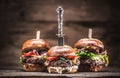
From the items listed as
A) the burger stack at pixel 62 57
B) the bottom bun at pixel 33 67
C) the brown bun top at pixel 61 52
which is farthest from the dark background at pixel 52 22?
the brown bun top at pixel 61 52

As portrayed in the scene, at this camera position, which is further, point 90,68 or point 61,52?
point 90,68

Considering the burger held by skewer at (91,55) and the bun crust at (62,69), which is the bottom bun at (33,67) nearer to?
the bun crust at (62,69)

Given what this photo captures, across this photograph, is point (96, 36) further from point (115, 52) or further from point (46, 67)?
point (46, 67)

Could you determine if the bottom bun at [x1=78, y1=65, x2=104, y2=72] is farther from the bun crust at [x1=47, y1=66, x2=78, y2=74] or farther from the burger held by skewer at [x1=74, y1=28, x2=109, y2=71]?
the bun crust at [x1=47, y1=66, x2=78, y2=74]

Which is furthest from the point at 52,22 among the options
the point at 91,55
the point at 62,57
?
the point at 62,57

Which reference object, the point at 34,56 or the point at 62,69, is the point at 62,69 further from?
the point at 34,56

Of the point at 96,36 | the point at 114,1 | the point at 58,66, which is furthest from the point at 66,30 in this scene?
the point at 58,66

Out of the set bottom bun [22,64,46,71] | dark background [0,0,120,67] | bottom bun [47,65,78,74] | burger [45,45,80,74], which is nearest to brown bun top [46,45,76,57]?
burger [45,45,80,74]
